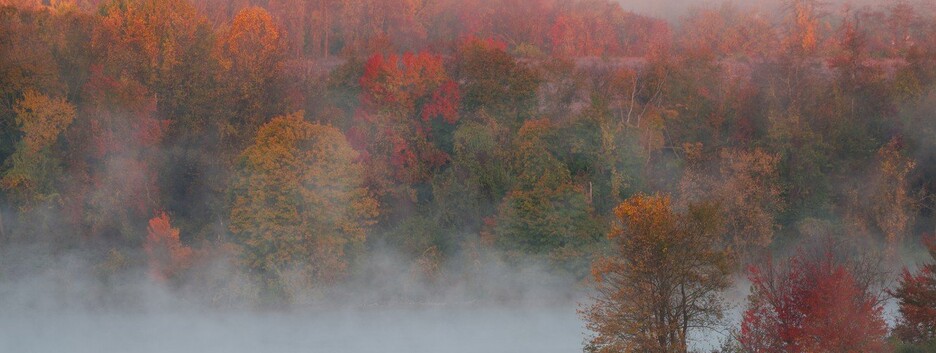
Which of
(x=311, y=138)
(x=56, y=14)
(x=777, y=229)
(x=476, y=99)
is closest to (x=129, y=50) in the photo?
(x=56, y=14)

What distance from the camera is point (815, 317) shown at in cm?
2438

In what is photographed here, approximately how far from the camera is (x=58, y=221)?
41750 millimetres

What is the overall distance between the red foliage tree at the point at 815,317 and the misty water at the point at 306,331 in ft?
32.2

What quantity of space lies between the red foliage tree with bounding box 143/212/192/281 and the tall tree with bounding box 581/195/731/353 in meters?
20.2

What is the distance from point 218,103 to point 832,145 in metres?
25.0

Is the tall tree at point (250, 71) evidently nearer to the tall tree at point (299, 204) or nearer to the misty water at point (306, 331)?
the tall tree at point (299, 204)

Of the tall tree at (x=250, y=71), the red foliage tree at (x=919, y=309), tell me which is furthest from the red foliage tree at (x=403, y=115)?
the red foliage tree at (x=919, y=309)

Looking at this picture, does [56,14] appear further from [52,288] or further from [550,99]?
[550,99]

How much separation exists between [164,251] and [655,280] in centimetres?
2226

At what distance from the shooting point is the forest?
1540 inches

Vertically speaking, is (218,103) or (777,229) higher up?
(218,103)

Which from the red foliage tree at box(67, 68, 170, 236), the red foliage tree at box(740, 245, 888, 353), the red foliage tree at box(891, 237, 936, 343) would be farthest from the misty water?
the red foliage tree at box(891, 237, 936, 343)

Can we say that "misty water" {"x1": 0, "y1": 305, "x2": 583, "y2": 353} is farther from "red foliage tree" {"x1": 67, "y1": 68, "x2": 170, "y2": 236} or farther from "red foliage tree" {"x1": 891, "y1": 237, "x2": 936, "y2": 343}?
"red foliage tree" {"x1": 891, "y1": 237, "x2": 936, "y2": 343}

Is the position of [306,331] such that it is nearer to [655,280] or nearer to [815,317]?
[655,280]
